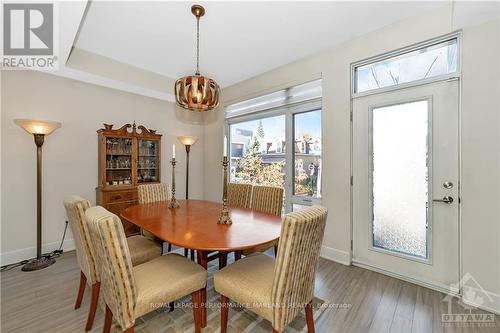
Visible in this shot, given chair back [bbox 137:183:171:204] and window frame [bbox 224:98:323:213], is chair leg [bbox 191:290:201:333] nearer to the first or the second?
chair back [bbox 137:183:171:204]

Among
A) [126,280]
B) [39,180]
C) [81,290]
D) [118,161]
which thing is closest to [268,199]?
[126,280]

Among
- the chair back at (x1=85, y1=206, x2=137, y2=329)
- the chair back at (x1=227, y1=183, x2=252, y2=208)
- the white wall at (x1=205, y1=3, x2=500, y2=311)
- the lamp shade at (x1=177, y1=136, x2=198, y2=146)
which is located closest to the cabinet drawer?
the lamp shade at (x1=177, y1=136, x2=198, y2=146)

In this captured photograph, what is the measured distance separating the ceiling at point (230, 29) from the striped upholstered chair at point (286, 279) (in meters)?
2.06

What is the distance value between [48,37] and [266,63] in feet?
8.46

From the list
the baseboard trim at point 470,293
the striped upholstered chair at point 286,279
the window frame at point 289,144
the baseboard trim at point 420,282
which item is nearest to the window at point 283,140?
the window frame at point 289,144

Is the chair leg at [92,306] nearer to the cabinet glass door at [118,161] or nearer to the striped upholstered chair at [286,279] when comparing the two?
the striped upholstered chair at [286,279]

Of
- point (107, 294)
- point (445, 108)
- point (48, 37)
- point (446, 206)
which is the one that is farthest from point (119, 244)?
point (445, 108)

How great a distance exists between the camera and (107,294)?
1.38 meters

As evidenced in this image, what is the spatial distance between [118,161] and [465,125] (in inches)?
174

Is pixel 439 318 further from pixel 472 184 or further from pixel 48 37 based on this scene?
pixel 48 37

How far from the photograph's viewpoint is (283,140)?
3545 millimetres

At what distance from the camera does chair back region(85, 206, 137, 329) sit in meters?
1.20

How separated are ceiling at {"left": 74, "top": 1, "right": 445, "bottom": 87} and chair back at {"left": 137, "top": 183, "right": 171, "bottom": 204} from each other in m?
1.85

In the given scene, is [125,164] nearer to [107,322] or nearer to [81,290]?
[81,290]
